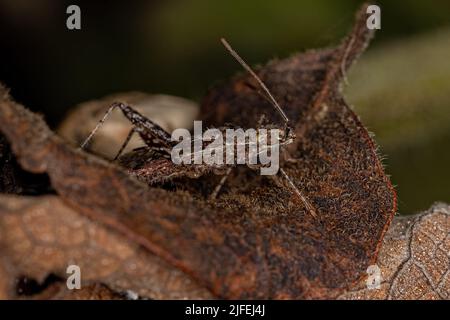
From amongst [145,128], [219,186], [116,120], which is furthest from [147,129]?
[219,186]

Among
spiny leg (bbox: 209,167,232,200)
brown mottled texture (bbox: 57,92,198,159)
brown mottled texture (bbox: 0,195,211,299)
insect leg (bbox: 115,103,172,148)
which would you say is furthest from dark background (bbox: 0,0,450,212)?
brown mottled texture (bbox: 0,195,211,299)

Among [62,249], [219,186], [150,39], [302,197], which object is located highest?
[150,39]

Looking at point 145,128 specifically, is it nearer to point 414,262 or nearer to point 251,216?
point 251,216

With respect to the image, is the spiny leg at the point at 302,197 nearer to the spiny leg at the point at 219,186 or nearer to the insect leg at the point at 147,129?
the spiny leg at the point at 219,186

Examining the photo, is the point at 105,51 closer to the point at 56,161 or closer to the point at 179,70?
the point at 179,70

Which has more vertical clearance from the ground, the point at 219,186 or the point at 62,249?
the point at 62,249

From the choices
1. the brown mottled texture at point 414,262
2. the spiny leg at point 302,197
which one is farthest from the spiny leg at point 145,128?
the brown mottled texture at point 414,262

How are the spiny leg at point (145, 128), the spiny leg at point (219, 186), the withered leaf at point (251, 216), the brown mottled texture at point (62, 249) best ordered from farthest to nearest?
the spiny leg at point (145, 128)
the spiny leg at point (219, 186)
the withered leaf at point (251, 216)
the brown mottled texture at point (62, 249)

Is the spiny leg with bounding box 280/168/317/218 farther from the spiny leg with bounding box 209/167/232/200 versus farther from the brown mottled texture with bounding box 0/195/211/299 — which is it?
the brown mottled texture with bounding box 0/195/211/299
